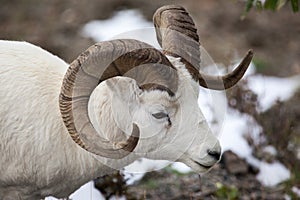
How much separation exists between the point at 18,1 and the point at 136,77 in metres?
7.54

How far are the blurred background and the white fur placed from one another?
141cm

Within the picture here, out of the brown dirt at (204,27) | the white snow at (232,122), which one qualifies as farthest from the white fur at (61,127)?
the brown dirt at (204,27)

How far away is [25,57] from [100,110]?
24.1 inches

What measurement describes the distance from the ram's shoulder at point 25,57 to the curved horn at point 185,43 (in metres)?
0.68

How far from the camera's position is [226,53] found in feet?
32.9

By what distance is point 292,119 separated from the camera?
775cm

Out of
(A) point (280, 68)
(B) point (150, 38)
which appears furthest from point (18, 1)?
(B) point (150, 38)

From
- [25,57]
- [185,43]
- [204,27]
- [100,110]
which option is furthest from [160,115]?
[204,27]

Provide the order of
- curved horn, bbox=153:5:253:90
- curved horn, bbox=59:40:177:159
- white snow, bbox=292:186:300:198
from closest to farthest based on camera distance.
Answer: curved horn, bbox=59:40:177:159 → curved horn, bbox=153:5:253:90 → white snow, bbox=292:186:300:198

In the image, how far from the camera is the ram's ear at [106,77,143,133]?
4.36 metres

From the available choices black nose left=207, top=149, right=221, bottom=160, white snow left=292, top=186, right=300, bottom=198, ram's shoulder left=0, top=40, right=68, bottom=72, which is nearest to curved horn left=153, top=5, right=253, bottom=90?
black nose left=207, top=149, right=221, bottom=160

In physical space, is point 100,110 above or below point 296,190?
above

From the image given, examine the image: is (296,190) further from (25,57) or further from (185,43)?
(25,57)

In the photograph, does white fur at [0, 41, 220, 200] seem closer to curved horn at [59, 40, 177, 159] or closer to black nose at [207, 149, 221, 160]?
black nose at [207, 149, 221, 160]
